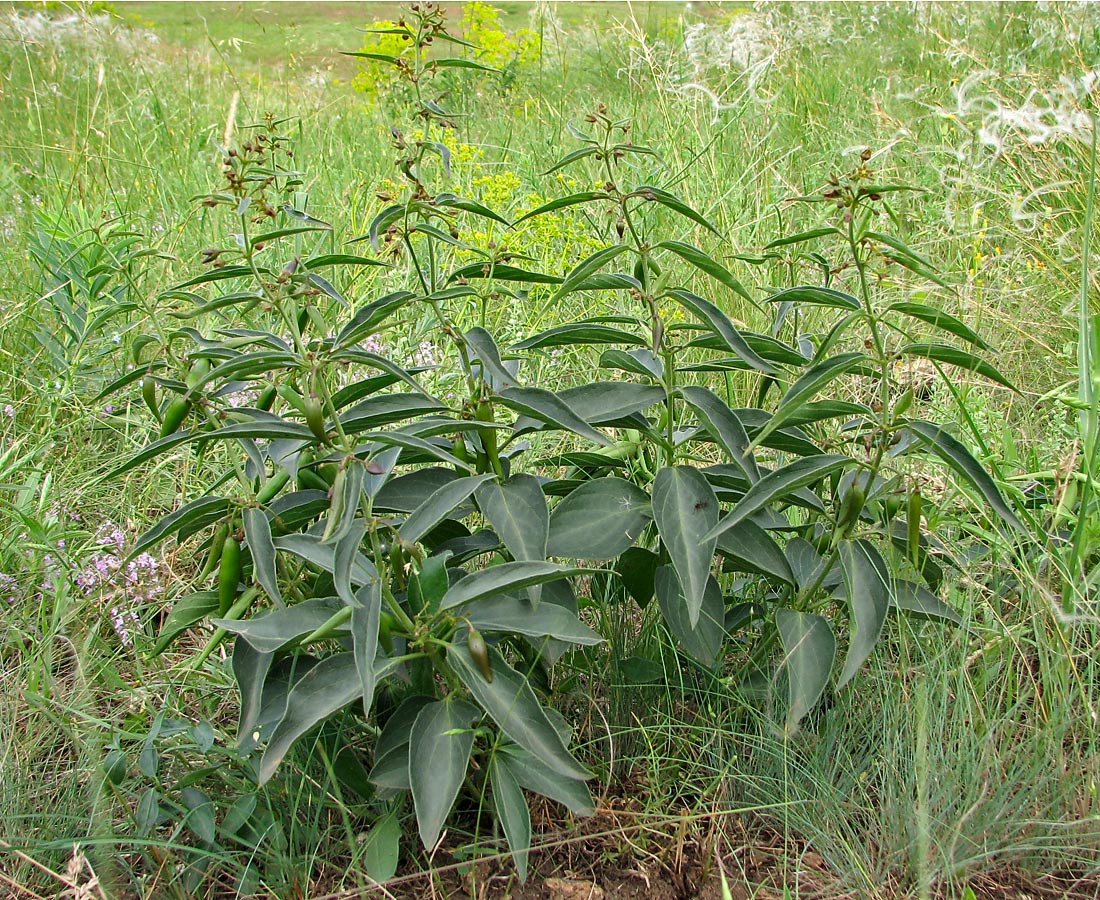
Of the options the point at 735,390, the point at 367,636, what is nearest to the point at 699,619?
the point at 367,636

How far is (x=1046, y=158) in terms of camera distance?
11.2 ft

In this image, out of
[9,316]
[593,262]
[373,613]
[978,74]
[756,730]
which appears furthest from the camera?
[978,74]

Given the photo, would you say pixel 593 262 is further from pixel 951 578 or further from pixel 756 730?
pixel 951 578

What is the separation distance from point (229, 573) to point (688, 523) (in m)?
0.63

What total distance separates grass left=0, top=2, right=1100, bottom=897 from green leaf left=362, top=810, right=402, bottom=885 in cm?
7

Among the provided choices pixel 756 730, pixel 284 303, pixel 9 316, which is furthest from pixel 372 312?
pixel 9 316

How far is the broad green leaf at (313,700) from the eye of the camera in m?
1.25

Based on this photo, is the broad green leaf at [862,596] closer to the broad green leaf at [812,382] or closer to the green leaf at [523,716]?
the broad green leaf at [812,382]

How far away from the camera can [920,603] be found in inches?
62.3

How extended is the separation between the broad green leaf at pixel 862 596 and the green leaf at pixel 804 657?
0.14 ft

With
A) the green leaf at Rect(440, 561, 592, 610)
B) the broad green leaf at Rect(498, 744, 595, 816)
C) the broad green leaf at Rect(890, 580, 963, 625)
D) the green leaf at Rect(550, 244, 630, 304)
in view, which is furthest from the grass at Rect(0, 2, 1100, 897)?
the green leaf at Rect(440, 561, 592, 610)

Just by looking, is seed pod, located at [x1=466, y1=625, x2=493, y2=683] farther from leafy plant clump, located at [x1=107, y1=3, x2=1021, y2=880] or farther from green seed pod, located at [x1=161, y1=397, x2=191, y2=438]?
green seed pod, located at [x1=161, y1=397, x2=191, y2=438]

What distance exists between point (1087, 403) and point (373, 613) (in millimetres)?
1420

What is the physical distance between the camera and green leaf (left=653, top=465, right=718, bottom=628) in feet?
4.41
